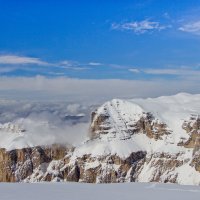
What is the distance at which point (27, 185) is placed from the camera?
180 feet

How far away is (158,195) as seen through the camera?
45.1m

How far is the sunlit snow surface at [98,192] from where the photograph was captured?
143ft

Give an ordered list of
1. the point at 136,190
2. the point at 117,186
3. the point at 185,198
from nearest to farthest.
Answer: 1. the point at 185,198
2. the point at 136,190
3. the point at 117,186

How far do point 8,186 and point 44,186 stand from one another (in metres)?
3.59

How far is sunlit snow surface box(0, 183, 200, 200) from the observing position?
143 feet

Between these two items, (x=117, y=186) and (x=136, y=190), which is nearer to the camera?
(x=136, y=190)

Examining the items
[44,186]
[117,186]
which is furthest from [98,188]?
[44,186]

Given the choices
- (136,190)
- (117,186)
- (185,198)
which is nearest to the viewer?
(185,198)

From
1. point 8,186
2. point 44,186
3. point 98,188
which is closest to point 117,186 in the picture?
point 98,188

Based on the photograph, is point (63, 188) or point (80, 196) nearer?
point (80, 196)

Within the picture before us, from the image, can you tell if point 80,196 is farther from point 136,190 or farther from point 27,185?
point 27,185

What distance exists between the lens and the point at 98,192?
47344 millimetres

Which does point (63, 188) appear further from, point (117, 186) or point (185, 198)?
point (185, 198)

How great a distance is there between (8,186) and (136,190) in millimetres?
13320
